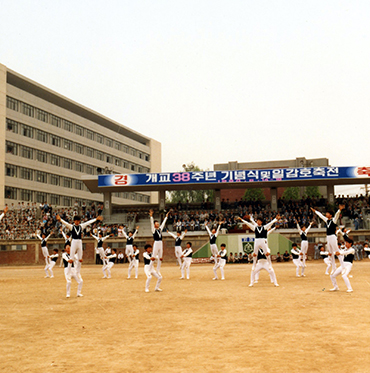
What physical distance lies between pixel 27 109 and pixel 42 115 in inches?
148

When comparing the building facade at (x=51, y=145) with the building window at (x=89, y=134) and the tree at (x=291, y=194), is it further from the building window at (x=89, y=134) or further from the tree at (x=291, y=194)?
the tree at (x=291, y=194)

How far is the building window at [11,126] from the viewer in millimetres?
68912

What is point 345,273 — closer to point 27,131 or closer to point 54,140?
point 27,131

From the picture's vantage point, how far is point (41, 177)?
76.6m

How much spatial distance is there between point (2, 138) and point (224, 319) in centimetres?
6410

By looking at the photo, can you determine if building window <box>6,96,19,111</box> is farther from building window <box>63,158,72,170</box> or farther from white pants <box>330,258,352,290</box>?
white pants <box>330,258,352,290</box>

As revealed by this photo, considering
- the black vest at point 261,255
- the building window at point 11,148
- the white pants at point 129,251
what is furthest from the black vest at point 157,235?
the building window at point 11,148

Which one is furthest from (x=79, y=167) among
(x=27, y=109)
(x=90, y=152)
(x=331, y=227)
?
(x=331, y=227)

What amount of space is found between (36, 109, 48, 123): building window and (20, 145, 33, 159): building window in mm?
5849

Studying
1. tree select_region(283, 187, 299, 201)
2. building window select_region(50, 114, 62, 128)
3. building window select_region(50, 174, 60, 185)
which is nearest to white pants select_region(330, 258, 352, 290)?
tree select_region(283, 187, 299, 201)

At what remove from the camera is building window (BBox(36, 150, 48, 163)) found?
76000 millimetres

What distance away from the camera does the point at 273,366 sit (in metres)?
6.71

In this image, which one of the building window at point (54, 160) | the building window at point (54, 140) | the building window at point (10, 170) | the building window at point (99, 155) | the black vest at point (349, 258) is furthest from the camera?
the building window at point (99, 155)

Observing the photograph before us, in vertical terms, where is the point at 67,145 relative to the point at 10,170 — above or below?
above
